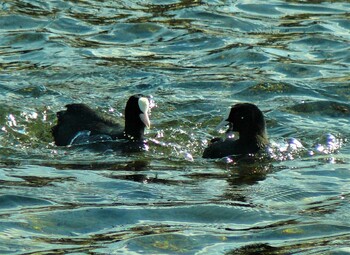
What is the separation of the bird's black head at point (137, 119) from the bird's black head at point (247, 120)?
90 cm

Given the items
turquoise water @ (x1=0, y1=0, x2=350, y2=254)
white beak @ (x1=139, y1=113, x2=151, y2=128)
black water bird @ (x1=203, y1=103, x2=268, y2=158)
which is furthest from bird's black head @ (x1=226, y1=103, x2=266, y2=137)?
white beak @ (x1=139, y1=113, x2=151, y2=128)

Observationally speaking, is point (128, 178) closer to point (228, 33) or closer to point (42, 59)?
point (42, 59)

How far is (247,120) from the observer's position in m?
11.2

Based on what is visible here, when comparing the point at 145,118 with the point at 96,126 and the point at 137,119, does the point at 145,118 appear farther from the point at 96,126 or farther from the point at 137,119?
the point at 96,126

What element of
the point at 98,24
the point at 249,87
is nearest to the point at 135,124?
the point at 249,87

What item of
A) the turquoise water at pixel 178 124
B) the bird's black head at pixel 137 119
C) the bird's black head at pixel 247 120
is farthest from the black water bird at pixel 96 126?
the bird's black head at pixel 247 120

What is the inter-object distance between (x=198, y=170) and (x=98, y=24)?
7.03 m

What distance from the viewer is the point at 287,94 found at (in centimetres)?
Result: 1352

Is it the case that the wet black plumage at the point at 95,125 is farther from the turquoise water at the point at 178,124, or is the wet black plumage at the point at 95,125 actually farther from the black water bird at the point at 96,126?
the turquoise water at the point at 178,124

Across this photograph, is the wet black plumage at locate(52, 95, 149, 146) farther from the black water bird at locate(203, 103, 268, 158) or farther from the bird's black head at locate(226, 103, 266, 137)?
the bird's black head at locate(226, 103, 266, 137)

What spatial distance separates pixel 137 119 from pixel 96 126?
466mm

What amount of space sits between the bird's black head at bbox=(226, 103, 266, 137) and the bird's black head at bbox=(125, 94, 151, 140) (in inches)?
35.3

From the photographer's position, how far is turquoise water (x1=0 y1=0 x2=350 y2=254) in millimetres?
7902

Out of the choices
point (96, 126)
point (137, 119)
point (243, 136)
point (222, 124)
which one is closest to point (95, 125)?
point (96, 126)
